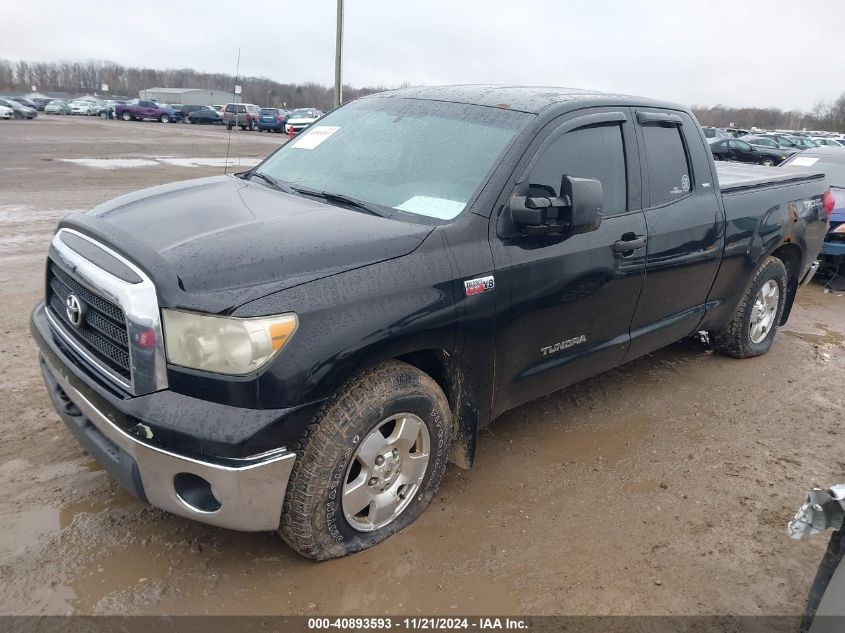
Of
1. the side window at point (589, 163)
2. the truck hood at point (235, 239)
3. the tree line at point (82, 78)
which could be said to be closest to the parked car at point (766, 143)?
the side window at point (589, 163)

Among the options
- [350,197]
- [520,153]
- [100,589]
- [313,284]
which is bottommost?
[100,589]

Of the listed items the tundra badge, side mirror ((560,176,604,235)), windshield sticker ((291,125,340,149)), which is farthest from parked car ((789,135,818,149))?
side mirror ((560,176,604,235))

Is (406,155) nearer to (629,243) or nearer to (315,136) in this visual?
(315,136)

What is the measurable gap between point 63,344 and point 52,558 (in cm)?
87

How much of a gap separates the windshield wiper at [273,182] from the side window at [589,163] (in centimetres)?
125

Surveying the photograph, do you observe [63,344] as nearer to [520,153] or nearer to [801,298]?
[520,153]

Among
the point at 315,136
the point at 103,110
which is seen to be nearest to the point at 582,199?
the point at 315,136

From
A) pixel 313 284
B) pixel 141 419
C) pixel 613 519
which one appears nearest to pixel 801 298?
pixel 613 519

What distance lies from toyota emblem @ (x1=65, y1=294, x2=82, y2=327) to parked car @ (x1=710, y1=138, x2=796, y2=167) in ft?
90.1

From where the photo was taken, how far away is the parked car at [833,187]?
25.6ft

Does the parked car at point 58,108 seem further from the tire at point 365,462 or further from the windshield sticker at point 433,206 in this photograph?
the tire at point 365,462

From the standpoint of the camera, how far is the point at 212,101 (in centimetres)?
6681

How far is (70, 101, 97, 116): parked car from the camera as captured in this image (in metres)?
52.0

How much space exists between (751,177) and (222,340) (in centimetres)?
452
